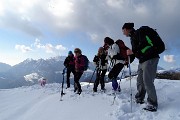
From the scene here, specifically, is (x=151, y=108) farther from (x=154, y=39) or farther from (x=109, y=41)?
(x=109, y=41)

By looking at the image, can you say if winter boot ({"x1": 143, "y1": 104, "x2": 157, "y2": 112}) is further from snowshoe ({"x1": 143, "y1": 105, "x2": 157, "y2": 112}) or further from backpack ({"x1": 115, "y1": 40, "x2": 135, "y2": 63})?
backpack ({"x1": 115, "y1": 40, "x2": 135, "y2": 63})

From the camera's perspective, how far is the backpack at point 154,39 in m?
8.60

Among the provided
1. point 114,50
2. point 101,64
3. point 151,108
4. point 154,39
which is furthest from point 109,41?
point 151,108

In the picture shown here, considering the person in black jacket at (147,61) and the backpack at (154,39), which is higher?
the backpack at (154,39)

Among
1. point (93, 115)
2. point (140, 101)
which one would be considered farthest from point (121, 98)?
point (93, 115)

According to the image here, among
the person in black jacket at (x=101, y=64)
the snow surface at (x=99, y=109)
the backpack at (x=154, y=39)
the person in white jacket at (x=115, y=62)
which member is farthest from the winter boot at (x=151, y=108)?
the person in black jacket at (x=101, y=64)

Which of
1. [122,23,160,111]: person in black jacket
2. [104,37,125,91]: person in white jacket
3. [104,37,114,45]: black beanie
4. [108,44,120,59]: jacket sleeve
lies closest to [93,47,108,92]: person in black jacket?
[104,37,114,45]: black beanie

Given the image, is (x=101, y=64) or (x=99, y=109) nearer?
(x=99, y=109)

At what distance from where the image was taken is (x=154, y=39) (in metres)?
8.61

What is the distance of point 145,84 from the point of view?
8.79 meters

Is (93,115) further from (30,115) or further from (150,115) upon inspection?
(30,115)

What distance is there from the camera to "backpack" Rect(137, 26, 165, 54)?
339 inches

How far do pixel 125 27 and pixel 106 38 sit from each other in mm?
3472

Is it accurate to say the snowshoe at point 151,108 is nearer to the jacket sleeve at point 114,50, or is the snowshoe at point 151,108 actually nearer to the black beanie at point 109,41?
the jacket sleeve at point 114,50
